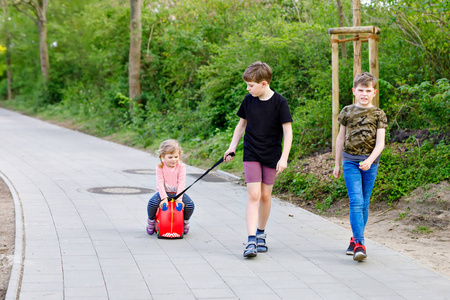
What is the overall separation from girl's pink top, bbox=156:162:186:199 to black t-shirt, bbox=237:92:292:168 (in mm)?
972

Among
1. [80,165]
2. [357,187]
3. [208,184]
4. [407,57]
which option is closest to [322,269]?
[357,187]

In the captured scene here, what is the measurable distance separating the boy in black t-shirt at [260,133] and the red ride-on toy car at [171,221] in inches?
36.0

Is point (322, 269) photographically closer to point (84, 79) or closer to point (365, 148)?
point (365, 148)

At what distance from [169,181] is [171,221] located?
0.44 m

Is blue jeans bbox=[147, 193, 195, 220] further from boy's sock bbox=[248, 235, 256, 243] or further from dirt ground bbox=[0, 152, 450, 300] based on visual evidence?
dirt ground bbox=[0, 152, 450, 300]

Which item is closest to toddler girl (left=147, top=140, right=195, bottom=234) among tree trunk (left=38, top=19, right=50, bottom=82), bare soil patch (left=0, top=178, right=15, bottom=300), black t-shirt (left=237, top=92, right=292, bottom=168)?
black t-shirt (left=237, top=92, right=292, bottom=168)

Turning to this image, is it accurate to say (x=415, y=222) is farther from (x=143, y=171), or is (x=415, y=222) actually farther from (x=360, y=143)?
(x=143, y=171)

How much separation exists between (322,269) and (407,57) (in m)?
6.75

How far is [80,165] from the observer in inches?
547

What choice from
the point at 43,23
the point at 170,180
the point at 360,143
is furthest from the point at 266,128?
the point at 43,23

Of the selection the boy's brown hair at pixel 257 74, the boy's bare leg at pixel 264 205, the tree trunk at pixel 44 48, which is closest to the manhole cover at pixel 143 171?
the boy's bare leg at pixel 264 205

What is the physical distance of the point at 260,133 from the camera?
607 centimetres

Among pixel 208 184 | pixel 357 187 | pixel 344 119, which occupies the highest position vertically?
pixel 344 119

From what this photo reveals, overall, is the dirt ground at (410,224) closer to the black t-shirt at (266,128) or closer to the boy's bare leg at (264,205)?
the boy's bare leg at (264,205)
